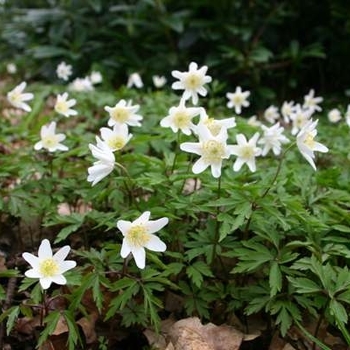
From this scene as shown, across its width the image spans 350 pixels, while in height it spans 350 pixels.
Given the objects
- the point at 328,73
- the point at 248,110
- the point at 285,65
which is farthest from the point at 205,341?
the point at 328,73

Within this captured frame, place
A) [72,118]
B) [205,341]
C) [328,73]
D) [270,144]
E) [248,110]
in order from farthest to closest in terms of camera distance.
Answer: [328,73] < [248,110] < [72,118] < [270,144] < [205,341]

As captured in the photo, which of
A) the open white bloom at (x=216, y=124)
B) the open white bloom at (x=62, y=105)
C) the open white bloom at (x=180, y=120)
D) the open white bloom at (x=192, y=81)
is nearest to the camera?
the open white bloom at (x=216, y=124)

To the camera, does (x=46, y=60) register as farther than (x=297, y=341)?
Yes

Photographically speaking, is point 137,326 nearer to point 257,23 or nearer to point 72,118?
point 72,118

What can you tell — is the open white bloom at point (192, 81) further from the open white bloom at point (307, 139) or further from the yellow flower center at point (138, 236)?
the yellow flower center at point (138, 236)

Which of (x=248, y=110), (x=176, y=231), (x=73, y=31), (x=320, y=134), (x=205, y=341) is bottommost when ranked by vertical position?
(x=248, y=110)

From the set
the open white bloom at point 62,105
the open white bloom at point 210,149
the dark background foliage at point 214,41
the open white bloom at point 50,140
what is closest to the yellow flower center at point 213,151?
the open white bloom at point 210,149

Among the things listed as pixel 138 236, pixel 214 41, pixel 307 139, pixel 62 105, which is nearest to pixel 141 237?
pixel 138 236
